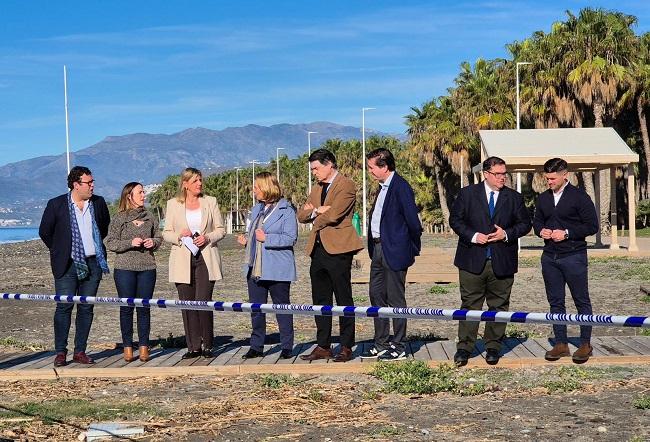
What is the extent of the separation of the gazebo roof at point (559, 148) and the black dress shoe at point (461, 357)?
771 inches

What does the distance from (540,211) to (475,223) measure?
677mm

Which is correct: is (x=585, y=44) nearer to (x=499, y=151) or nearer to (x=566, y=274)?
(x=499, y=151)

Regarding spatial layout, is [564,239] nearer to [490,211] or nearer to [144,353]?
[490,211]

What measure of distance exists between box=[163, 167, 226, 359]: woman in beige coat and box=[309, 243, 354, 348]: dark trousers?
Result: 38.4 inches

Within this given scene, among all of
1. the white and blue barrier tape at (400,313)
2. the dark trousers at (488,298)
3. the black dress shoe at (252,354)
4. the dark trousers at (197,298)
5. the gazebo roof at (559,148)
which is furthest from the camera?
the gazebo roof at (559,148)

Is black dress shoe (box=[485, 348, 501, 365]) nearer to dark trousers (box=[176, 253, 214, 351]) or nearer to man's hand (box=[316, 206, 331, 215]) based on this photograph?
man's hand (box=[316, 206, 331, 215])

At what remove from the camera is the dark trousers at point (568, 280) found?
29.2 ft

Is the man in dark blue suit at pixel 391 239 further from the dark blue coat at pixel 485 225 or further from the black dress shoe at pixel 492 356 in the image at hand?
the black dress shoe at pixel 492 356

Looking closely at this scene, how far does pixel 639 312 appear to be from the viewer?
14.4m

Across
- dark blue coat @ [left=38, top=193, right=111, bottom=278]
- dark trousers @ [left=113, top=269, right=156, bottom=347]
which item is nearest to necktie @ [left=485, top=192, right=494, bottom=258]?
dark trousers @ [left=113, top=269, right=156, bottom=347]

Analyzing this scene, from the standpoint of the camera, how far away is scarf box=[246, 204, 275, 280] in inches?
370

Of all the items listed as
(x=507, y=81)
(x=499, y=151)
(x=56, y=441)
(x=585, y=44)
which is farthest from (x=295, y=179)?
(x=56, y=441)

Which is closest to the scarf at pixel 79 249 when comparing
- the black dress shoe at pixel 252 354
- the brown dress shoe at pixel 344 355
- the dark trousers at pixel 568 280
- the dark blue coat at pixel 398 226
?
the black dress shoe at pixel 252 354

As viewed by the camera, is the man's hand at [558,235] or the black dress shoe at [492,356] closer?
the man's hand at [558,235]
